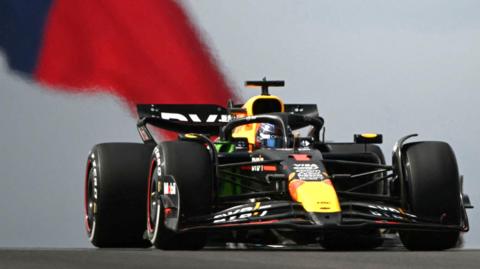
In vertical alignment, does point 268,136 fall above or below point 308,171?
above

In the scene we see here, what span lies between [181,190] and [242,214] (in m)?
0.57

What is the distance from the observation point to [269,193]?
43.0 feet

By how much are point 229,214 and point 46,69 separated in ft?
30.0

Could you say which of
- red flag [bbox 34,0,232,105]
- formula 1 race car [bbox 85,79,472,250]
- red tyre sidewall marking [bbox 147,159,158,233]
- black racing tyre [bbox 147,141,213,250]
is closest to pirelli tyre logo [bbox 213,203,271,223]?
formula 1 race car [bbox 85,79,472,250]

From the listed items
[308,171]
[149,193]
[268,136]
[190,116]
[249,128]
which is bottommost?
[149,193]

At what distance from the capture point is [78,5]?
21.9 meters

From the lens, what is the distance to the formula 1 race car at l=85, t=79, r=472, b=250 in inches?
495

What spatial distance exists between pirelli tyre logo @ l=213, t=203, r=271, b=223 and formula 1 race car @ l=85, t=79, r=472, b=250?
0.04ft

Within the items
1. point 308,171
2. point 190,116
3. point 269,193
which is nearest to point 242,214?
point 269,193

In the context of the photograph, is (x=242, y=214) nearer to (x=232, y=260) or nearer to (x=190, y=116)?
(x=232, y=260)

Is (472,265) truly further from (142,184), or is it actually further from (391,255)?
(142,184)

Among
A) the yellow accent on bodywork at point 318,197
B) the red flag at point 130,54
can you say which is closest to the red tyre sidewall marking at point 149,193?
the yellow accent on bodywork at point 318,197

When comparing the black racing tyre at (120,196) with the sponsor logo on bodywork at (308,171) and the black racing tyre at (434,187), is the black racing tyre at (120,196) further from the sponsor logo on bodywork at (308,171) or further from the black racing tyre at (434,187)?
the black racing tyre at (434,187)

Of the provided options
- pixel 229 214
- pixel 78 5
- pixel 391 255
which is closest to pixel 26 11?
pixel 78 5
